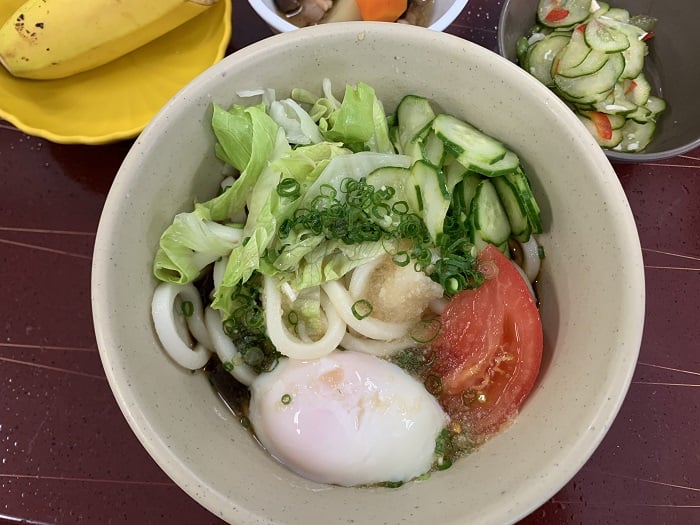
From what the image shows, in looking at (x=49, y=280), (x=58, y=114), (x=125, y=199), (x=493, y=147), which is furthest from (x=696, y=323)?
(x=58, y=114)

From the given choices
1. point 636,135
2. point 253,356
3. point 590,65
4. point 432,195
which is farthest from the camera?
point 636,135

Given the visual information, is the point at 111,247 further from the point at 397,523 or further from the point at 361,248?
the point at 397,523

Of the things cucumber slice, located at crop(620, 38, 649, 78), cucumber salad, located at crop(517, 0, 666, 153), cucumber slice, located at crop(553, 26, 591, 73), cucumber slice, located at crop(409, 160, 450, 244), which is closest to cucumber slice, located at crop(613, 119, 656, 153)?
cucumber salad, located at crop(517, 0, 666, 153)

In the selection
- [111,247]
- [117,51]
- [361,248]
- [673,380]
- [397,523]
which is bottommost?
[673,380]

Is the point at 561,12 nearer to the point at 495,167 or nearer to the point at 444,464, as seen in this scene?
the point at 495,167

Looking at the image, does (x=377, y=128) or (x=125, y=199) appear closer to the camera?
(x=125, y=199)

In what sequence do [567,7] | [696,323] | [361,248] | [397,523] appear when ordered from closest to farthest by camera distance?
[397,523] < [361,248] < [696,323] < [567,7]

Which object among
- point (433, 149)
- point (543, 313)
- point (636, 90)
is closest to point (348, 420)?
point (543, 313)

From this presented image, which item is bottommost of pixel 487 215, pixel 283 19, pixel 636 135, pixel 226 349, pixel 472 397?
pixel 472 397
